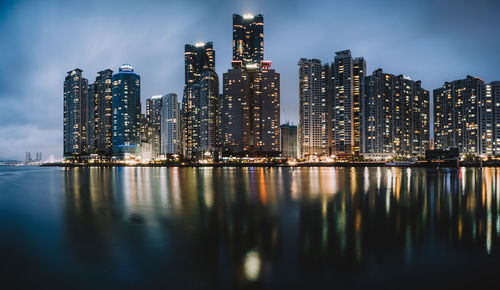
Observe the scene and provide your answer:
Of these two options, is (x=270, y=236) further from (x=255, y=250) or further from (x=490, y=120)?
(x=490, y=120)

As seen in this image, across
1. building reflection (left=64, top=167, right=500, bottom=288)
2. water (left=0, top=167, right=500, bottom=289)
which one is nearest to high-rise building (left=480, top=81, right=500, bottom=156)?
building reflection (left=64, top=167, right=500, bottom=288)

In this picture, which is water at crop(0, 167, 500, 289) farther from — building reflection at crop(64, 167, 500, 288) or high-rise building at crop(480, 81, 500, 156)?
high-rise building at crop(480, 81, 500, 156)

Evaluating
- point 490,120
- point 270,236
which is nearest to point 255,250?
point 270,236

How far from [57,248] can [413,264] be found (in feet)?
46.3

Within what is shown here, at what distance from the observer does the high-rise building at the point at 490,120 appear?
619ft

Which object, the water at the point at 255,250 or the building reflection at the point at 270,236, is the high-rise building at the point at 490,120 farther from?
the water at the point at 255,250

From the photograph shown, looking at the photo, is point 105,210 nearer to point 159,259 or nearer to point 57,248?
point 57,248

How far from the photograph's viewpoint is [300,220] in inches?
638

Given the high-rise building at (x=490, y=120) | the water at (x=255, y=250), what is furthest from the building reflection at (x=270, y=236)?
the high-rise building at (x=490, y=120)

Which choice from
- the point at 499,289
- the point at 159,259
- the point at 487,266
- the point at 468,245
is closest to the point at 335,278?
the point at 499,289

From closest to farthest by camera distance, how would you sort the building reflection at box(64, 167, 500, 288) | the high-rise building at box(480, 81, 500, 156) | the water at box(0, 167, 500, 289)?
1. the water at box(0, 167, 500, 289)
2. the building reflection at box(64, 167, 500, 288)
3. the high-rise building at box(480, 81, 500, 156)

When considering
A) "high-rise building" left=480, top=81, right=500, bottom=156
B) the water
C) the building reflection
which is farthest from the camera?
"high-rise building" left=480, top=81, right=500, bottom=156

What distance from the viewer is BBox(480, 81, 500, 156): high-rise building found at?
619 ft

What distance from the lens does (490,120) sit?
7623 inches
